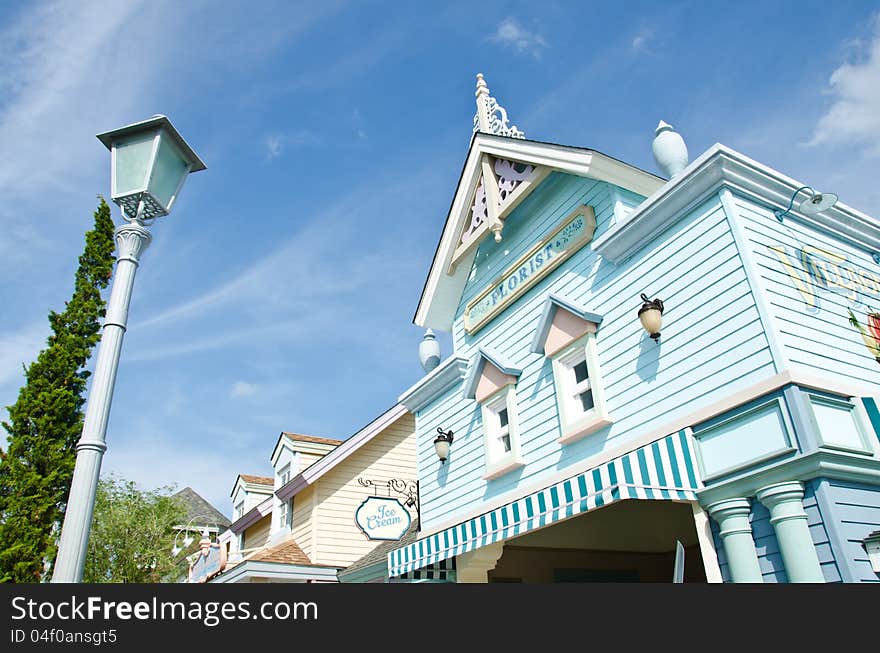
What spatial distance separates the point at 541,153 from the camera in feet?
32.6

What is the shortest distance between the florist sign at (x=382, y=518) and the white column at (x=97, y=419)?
1023 centimetres

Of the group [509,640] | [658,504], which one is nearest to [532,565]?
[658,504]

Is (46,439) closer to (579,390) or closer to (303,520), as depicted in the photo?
(303,520)

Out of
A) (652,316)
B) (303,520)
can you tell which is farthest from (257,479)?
(652,316)

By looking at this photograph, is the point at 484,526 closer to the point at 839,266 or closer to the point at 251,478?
the point at 839,266

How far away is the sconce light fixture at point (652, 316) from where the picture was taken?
295 inches

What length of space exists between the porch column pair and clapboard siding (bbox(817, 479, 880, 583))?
0.23 m

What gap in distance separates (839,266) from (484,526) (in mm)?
5615

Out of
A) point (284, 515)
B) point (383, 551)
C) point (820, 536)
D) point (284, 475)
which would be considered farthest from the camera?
point (284, 475)

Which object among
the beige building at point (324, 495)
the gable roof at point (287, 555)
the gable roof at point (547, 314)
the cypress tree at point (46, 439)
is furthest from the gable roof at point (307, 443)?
the gable roof at point (547, 314)

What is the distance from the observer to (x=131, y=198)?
4656 millimetres

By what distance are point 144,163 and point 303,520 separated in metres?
15.4

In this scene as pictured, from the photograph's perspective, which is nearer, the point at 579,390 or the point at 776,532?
the point at 776,532

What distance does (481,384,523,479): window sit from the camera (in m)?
9.83
